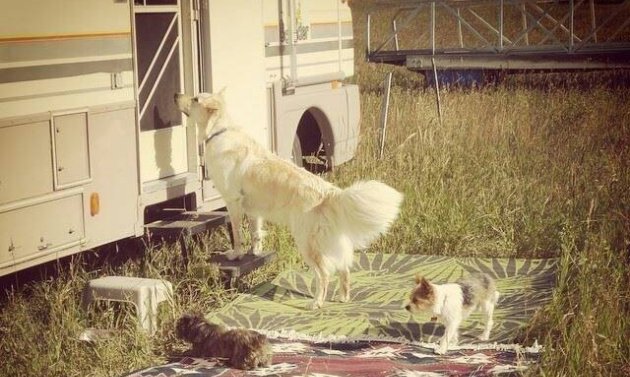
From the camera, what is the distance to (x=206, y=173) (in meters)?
7.18

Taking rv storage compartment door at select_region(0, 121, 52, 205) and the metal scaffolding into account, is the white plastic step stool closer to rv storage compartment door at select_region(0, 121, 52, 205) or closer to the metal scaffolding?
rv storage compartment door at select_region(0, 121, 52, 205)

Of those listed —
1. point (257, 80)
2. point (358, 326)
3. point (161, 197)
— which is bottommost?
point (358, 326)

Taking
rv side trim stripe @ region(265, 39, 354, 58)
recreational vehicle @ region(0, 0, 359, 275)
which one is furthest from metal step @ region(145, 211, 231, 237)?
rv side trim stripe @ region(265, 39, 354, 58)

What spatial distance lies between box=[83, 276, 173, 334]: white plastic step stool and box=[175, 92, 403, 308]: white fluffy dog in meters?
0.87

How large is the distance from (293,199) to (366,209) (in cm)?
59

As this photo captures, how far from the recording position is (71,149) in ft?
19.2

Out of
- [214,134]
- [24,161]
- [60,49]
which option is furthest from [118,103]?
[24,161]

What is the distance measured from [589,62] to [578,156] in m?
5.32

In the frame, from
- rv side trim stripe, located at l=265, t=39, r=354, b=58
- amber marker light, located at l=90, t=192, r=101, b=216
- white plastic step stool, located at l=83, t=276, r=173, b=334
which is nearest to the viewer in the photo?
white plastic step stool, located at l=83, t=276, r=173, b=334

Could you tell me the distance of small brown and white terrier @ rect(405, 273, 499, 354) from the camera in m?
5.42

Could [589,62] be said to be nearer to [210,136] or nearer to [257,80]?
[257,80]

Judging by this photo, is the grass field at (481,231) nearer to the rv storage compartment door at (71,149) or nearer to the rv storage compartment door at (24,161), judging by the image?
the rv storage compartment door at (71,149)

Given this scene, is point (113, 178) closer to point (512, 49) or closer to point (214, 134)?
point (214, 134)

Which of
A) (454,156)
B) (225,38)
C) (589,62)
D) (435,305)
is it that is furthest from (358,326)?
(589,62)
